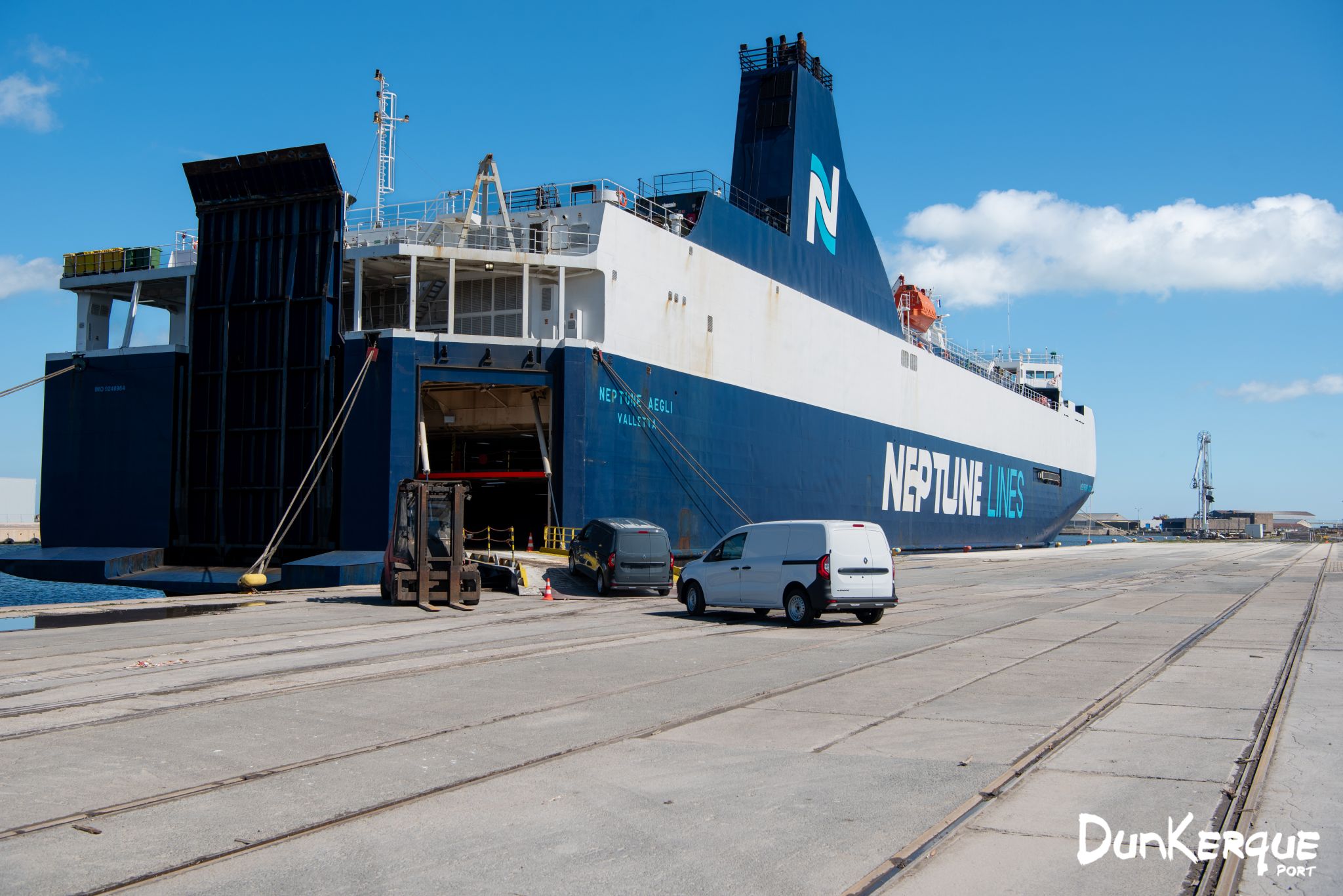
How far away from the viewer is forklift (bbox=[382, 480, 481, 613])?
65.1 ft

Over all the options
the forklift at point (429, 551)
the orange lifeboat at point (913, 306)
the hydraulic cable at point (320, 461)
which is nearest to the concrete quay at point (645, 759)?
the forklift at point (429, 551)

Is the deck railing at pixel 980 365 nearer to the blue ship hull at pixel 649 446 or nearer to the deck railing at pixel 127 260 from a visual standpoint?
the blue ship hull at pixel 649 446

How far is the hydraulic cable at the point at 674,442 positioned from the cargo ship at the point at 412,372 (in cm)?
9

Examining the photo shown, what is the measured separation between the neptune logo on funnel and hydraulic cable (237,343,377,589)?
19.3 metres

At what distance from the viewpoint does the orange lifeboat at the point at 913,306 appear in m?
54.2

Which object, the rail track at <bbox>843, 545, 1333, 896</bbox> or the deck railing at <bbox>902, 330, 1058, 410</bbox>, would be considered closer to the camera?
the rail track at <bbox>843, 545, 1333, 896</bbox>

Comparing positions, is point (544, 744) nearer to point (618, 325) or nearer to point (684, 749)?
point (684, 749)

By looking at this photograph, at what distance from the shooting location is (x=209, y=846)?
540 centimetres

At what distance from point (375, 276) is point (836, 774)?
26.0 metres

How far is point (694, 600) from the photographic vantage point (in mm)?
19156

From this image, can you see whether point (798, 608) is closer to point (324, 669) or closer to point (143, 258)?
point (324, 669)

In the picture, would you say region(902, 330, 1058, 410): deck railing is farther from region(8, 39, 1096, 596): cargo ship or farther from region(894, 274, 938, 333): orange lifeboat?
region(8, 39, 1096, 596): cargo ship

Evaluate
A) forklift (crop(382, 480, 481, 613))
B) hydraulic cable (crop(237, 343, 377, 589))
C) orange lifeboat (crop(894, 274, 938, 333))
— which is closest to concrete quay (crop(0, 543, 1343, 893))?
forklift (crop(382, 480, 481, 613))

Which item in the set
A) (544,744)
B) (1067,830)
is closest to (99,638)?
(544,744)
